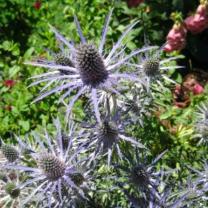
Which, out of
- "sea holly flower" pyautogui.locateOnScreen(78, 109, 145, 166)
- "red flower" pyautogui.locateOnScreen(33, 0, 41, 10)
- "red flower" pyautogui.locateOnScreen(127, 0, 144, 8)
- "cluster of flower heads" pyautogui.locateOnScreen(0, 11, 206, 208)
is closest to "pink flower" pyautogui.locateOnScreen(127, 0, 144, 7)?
"red flower" pyautogui.locateOnScreen(127, 0, 144, 8)

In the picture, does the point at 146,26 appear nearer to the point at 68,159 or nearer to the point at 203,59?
the point at 203,59

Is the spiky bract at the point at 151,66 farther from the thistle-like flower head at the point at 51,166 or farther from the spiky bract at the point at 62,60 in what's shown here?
the thistle-like flower head at the point at 51,166

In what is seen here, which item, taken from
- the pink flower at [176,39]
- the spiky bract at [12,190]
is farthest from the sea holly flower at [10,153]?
the pink flower at [176,39]

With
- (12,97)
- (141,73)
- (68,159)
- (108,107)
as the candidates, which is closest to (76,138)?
(68,159)

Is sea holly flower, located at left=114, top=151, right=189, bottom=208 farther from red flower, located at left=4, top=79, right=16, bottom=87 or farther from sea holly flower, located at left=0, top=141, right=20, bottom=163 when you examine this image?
red flower, located at left=4, top=79, right=16, bottom=87

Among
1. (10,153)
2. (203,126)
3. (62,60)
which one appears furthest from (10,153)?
(203,126)

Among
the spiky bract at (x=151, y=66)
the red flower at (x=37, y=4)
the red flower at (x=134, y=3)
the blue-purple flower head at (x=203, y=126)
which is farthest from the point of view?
the red flower at (x=37, y=4)

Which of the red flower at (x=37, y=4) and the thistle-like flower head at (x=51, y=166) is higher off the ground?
the red flower at (x=37, y=4)

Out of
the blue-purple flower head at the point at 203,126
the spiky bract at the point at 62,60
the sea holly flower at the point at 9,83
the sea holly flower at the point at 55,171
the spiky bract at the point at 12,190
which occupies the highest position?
the spiky bract at the point at 62,60

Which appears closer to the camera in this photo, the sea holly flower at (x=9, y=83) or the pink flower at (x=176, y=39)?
the pink flower at (x=176, y=39)
